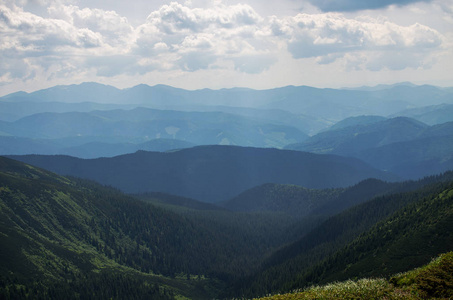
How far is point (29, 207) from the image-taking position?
187 meters

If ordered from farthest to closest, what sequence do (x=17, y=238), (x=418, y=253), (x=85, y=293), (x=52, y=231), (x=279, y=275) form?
(x=52, y=231) → (x=279, y=275) → (x=17, y=238) → (x=85, y=293) → (x=418, y=253)

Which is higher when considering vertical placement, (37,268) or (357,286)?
(357,286)

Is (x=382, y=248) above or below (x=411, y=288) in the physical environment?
below

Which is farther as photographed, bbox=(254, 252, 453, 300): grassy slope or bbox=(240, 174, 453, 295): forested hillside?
bbox=(240, 174, 453, 295): forested hillside

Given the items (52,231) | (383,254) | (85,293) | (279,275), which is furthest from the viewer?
(52,231)

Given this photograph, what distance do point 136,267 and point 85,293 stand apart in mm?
60373

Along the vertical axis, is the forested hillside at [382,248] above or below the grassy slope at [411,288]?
below

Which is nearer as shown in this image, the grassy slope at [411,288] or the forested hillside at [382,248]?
the grassy slope at [411,288]

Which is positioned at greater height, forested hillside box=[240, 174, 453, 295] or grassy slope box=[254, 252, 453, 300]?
grassy slope box=[254, 252, 453, 300]

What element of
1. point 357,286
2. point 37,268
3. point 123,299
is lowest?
point 123,299

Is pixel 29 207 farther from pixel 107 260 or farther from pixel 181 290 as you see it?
pixel 181 290

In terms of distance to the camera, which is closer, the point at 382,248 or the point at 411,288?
the point at 411,288

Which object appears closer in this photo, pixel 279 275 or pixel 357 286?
pixel 357 286

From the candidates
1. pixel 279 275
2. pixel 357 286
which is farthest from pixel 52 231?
pixel 357 286
